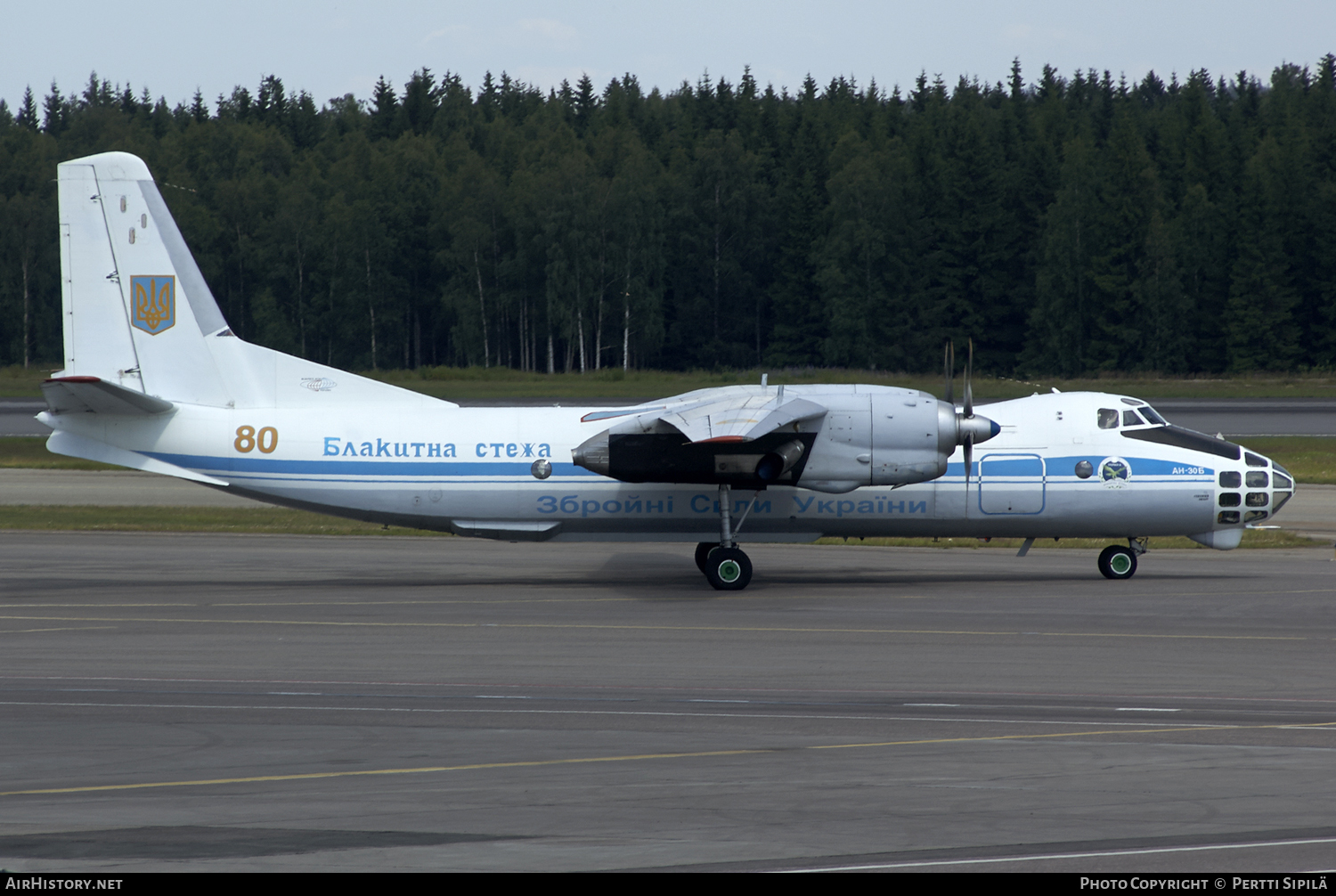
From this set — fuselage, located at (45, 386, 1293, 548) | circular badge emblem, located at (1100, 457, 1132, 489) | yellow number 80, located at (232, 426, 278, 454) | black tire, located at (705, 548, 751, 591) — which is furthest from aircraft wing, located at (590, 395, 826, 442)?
yellow number 80, located at (232, 426, 278, 454)

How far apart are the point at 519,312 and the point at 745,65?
58.8 meters

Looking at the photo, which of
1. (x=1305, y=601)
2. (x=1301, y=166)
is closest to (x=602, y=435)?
(x=1305, y=601)

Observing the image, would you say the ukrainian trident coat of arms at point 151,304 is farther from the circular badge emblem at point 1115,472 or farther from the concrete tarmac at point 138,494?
the circular badge emblem at point 1115,472

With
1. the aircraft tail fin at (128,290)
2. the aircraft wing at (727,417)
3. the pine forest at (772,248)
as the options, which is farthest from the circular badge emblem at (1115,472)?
the pine forest at (772,248)

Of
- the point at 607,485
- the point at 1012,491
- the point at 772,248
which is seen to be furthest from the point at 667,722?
the point at 772,248

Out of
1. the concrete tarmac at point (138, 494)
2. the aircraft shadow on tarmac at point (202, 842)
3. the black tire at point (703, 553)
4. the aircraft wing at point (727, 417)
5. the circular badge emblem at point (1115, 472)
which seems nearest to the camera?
the aircraft shadow on tarmac at point (202, 842)

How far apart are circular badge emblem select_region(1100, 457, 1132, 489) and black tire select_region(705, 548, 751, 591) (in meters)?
6.82

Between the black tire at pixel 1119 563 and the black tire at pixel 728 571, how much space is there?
6.79 m

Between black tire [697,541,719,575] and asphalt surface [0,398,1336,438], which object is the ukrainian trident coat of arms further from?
asphalt surface [0,398,1336,438]

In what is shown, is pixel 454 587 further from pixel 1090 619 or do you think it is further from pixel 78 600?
pixel 1090 619

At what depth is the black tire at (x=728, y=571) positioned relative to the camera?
21578 mm

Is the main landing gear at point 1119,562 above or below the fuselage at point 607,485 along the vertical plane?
below

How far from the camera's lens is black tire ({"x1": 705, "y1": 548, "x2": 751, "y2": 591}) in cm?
2158

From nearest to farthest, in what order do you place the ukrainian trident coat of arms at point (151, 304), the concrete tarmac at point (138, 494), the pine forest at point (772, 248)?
the ukrainian trident coat of arms at point (151, 304)
the concrete tarmac at point (138, 494)
the pine forest at point (772, 248)
